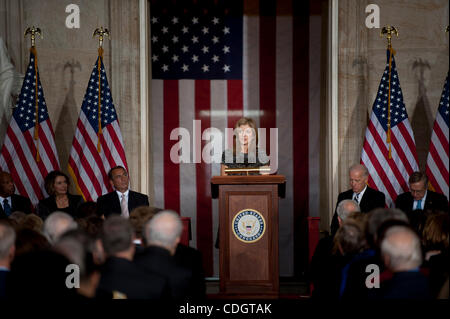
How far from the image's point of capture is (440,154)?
285 inches

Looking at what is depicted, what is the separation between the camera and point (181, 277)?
12.6ft

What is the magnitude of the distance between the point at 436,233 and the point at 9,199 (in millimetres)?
4791

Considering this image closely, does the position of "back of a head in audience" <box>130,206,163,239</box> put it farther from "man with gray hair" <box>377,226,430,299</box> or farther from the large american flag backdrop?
the large american flag backdrop

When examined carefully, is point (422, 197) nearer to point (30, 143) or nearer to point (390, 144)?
point (390, 144)

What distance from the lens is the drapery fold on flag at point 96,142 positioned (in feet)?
25.7

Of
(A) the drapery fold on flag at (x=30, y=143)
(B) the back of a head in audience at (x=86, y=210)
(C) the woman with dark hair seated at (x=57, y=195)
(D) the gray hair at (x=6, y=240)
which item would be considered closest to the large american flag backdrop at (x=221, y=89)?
(A) the drapery fold on flag at (x=30, y=143)

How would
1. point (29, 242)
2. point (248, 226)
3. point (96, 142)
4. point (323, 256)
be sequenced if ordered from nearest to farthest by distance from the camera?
point (29, 242), point (323, 256), point (248, 226), point (96, 142)

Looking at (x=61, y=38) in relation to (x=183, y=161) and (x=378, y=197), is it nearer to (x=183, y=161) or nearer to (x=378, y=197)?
(x=183, y=161)

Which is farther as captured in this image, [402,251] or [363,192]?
[363,192]

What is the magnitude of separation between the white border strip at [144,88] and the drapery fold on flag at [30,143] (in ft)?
4.31

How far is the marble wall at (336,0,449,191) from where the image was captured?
339 inches

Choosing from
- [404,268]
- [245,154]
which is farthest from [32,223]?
[245,154]
